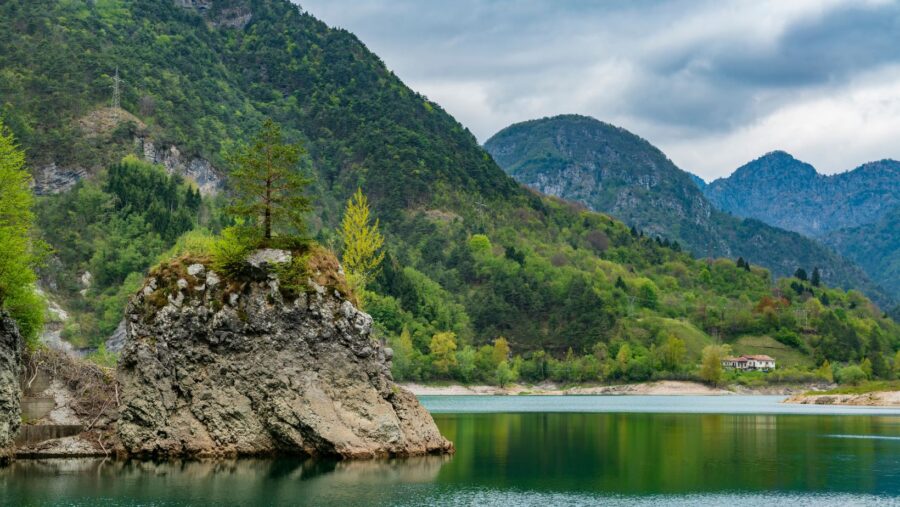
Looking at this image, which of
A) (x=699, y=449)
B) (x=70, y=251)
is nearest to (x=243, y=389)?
(x=699, y=449)

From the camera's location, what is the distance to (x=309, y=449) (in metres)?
60.5

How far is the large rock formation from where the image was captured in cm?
6012

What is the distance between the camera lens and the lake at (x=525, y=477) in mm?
47156

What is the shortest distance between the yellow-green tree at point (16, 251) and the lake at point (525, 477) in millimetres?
9895

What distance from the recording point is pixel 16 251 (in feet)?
195

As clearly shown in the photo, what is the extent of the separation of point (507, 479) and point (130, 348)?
24.8m

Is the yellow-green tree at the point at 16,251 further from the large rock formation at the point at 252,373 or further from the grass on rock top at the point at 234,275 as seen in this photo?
the grass on rock top at the point at 234,275

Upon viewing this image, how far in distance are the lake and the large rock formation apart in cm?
191

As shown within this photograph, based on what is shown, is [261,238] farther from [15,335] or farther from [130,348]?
[15,335]

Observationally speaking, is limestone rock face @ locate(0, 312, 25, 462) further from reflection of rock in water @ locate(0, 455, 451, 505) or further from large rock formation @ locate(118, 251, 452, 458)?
large rock formation @ locate(118, 251, 452, 458)

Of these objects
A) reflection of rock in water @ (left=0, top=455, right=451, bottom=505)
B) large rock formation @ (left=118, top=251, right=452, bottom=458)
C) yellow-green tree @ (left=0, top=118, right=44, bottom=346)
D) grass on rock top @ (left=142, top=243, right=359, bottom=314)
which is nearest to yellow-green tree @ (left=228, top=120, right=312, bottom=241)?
grass on rock top @ (left=142, top=243, right=359, bottom=314)

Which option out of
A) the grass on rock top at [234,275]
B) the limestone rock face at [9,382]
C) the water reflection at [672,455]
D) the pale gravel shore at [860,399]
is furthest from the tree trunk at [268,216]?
the pale gravel shore at [860,399]

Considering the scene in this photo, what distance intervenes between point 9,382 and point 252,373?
13.7m

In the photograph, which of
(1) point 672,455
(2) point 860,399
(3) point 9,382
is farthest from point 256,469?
(2) point 860,399
